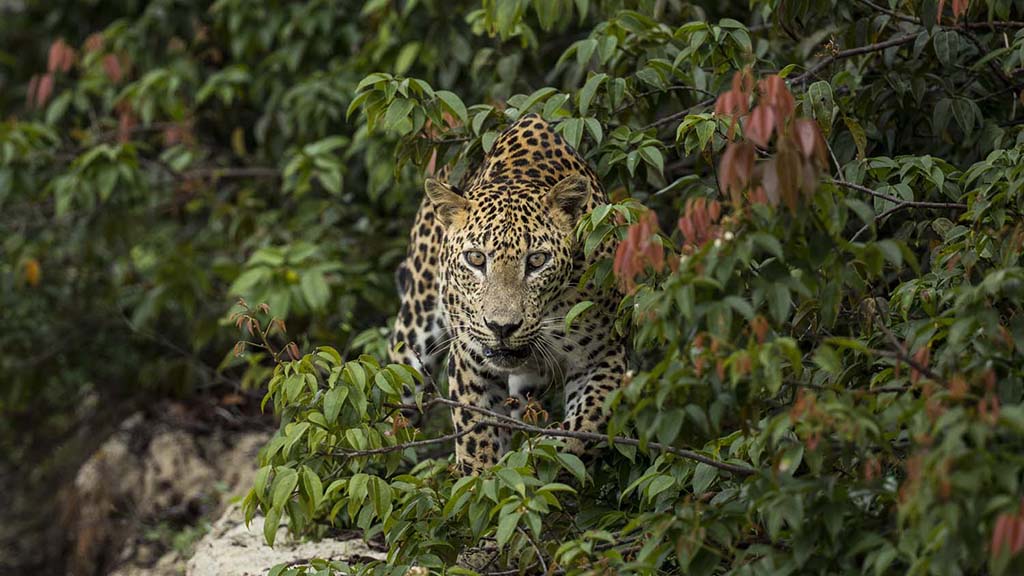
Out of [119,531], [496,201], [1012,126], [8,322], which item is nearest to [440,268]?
[496,201]

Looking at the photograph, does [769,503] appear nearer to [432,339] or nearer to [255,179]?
[432,339]

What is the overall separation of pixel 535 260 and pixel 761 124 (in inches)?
74.7

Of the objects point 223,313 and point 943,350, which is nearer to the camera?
point 943,350

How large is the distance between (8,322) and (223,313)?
75.9 inches

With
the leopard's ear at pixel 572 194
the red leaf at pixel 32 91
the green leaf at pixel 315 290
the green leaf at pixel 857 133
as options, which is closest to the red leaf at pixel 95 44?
the red leaf at pixel 32 91

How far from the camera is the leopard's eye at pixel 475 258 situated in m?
5.70

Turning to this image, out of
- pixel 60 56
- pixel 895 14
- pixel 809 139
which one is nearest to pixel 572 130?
pixel 895 14

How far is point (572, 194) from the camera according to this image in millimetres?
5715

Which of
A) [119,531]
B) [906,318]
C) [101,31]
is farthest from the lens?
[101,31]

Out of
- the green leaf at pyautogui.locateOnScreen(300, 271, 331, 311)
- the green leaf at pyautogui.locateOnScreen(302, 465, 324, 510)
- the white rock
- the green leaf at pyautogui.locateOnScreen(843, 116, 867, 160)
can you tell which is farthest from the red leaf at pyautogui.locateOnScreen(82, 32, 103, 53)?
the green leaf at pyautogui.locateOnScreen(843, 116, 867, 160)

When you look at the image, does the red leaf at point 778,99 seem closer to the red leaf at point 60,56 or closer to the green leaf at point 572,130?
the green leaf at point 572,130

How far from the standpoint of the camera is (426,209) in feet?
22.5

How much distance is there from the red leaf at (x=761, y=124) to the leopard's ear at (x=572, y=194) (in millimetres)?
1828

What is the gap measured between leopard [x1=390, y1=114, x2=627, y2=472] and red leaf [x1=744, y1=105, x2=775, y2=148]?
4.74ft
